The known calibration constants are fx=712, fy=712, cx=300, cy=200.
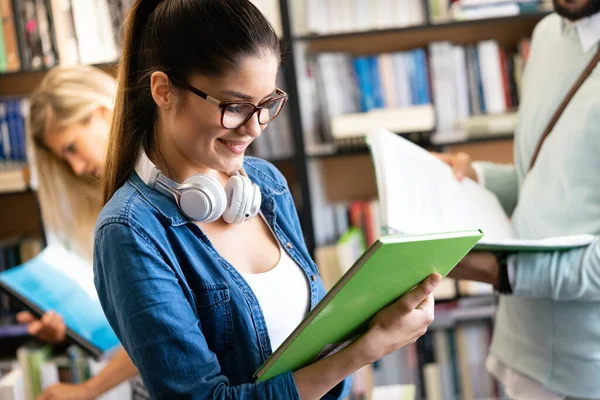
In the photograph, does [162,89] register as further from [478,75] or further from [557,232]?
[478,75]

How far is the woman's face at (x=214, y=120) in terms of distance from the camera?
40.3 inches

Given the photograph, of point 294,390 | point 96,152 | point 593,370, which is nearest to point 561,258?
point 593,370

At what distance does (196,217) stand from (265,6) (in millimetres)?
1560

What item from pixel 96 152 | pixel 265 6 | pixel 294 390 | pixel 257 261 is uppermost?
pixel 265 6

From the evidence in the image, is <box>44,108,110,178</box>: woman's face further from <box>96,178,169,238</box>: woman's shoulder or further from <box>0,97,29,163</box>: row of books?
<box>96,178,169,238</box>: woman's shoulder

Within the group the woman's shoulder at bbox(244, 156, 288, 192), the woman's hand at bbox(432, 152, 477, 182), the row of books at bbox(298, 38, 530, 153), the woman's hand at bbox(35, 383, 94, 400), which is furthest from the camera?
the row of books at bbox(298, 38, 530, 153)

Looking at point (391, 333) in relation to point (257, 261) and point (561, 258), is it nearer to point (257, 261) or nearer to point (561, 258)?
point (257, 261)

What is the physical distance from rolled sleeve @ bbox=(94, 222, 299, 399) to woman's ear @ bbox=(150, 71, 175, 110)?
200 mm

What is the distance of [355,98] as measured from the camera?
2.66m

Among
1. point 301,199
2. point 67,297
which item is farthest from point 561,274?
point 67,297

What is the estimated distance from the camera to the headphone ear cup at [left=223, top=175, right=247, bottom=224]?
1122 millimetres

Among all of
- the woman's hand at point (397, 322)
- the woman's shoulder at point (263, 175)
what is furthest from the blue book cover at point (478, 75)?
the woman's hand at point (397, 322)

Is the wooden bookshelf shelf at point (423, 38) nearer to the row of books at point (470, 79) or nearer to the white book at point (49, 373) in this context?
the row of books at point (470, 79)

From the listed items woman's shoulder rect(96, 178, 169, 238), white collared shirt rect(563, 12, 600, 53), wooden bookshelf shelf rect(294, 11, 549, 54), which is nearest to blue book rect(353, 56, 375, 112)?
wooden bookshelf shelf rect(294, 11, 549, 54)
